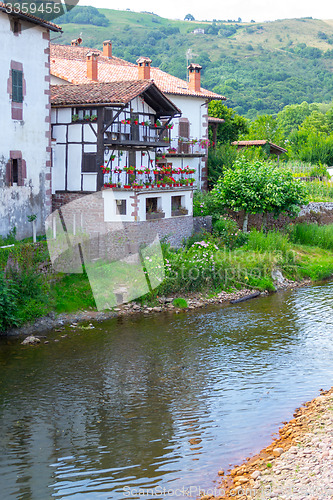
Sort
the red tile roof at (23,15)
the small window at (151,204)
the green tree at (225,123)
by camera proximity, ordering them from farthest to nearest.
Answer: the green tree at (225,123) < the small window at (151,204) < the red tile roof at (23,15)

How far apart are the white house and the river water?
667 centimetres

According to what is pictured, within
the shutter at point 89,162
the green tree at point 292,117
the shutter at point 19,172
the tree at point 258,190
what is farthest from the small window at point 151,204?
the green tree at point 292,117

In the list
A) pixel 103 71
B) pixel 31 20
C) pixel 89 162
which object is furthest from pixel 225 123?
pixel 31 20

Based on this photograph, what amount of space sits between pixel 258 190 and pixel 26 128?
13.2 meters

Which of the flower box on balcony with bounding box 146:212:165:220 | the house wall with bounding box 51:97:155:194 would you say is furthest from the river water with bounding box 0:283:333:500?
the house wall with bounding box 51:97:155:194

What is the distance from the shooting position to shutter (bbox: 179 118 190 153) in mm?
37344

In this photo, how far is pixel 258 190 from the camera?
3216 cm

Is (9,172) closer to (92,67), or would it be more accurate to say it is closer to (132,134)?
(132,134)

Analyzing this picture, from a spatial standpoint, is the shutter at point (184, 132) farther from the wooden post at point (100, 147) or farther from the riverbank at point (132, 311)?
the riverbank at point (132, 311)

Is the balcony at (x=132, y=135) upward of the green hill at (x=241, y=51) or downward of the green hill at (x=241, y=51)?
downward

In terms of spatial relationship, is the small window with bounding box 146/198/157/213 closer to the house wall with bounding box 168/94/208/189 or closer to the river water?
the river water

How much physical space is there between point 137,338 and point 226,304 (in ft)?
20.2

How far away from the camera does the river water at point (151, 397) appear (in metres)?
12.2

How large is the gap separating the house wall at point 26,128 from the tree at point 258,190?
10.4 metres
